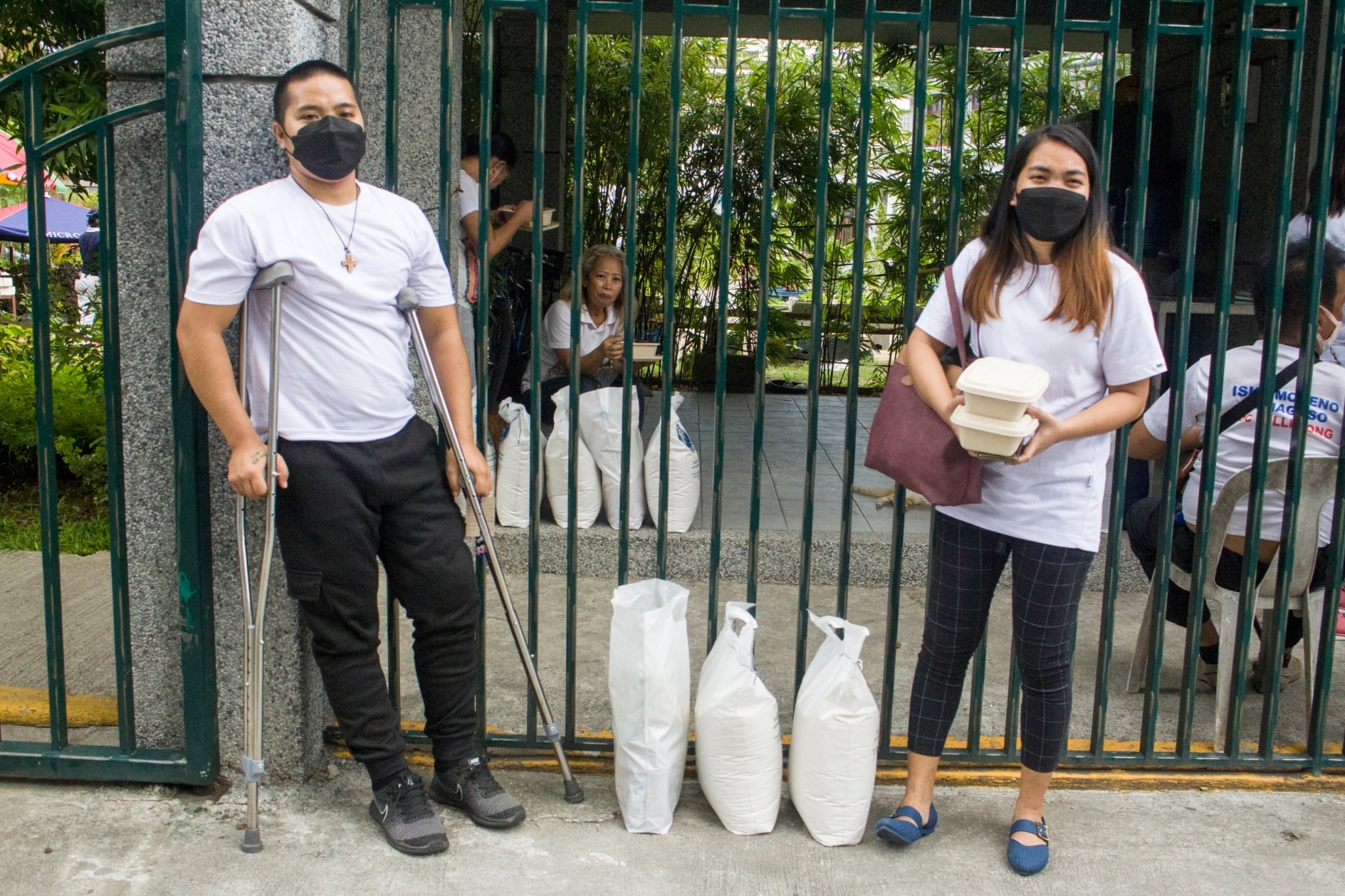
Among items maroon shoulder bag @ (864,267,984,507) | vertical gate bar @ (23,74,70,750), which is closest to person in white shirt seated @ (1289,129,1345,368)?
maroon shoulder bag @ (864,267,984,507)

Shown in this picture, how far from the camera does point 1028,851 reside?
2.87 meters

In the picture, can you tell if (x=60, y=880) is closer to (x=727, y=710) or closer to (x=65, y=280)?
(x=727, y=710)

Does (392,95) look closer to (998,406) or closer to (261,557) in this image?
(261,557)

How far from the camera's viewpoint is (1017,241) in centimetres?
273

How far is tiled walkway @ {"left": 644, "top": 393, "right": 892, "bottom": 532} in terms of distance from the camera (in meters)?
5.46

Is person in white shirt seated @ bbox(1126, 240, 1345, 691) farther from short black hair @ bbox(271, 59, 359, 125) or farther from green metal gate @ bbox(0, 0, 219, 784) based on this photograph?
green metal gate @ bbox(0, 0, 219, 784)

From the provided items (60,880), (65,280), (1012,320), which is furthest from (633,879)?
(65,280)

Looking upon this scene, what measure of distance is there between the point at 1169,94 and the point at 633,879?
6.69 metres

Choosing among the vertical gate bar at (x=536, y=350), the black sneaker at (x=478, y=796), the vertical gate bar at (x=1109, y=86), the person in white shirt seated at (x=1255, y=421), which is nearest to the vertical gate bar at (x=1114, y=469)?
the vertical gate bar at (x=1109, y=86)

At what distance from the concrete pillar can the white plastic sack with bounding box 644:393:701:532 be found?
6.69 feet

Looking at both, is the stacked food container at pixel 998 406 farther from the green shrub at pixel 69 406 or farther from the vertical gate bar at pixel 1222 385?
the green shrub at pixel 69 406

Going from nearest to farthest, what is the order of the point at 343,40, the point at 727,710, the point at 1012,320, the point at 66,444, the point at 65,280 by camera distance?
the point at 1012,320 < the point at 727,710 < the point at 343,40 < the point at 66,444 < the point at 65,280

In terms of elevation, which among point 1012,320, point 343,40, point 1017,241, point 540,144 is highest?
point 343,40

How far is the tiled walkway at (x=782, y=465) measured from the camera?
5.46 m
